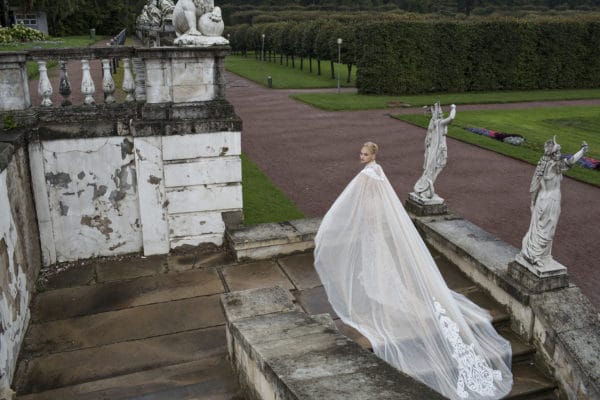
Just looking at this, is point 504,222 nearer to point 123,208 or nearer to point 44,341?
point 123,208

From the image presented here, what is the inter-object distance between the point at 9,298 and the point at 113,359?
1.24m

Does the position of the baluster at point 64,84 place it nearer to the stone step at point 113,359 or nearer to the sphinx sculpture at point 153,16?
the sphinx sculpture at point 153,16

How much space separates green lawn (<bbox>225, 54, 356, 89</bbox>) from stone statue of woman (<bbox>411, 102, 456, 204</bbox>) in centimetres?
2436

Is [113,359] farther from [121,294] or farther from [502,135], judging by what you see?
[502,135]

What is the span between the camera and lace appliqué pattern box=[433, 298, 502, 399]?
5.17m

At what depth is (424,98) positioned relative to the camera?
28266mm

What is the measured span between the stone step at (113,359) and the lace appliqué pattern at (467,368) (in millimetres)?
2395

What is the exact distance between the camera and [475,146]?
17531 mm

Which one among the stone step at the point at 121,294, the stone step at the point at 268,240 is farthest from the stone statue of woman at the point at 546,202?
the stone step at the point at 121,294

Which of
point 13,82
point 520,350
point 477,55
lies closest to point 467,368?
point 520,350

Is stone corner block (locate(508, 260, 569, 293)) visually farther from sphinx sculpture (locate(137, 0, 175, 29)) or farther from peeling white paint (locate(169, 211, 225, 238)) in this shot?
sphinx sculpture (locate(137, 0, 175, 29))

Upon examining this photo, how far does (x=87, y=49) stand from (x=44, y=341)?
3993mm

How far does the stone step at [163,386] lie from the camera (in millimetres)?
4909

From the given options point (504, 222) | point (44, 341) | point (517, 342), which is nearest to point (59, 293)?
point (44, 341)
